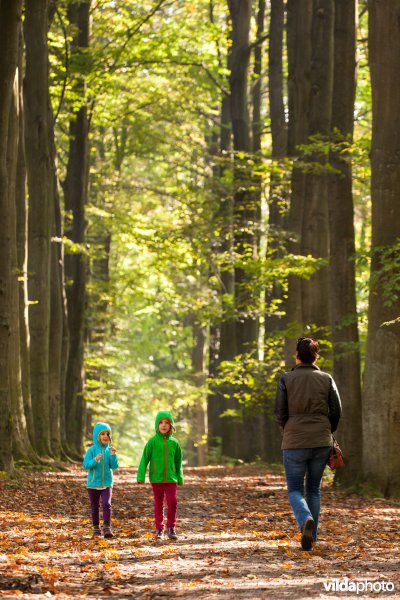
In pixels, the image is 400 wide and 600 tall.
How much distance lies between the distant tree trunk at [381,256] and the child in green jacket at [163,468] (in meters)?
5.65

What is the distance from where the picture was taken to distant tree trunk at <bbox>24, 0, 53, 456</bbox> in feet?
70.3

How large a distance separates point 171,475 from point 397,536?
7.96ft

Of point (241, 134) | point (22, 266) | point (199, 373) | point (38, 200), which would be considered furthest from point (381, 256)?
point (199, 373)

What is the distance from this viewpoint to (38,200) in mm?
21625

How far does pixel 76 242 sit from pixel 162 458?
19913mm

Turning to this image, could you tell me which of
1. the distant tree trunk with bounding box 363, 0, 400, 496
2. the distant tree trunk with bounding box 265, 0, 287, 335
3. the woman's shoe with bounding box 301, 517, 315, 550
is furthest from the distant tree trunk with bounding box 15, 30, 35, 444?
the woman's shoe with bounding box 301, 517, 315, 550

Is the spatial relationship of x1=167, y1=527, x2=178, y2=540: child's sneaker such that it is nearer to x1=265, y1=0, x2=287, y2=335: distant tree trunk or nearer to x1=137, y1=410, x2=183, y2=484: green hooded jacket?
x1=137, y1=410, x2=183, y2=484: green hooded jacket

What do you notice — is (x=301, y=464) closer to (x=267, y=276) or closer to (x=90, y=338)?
(x=267, y=276)

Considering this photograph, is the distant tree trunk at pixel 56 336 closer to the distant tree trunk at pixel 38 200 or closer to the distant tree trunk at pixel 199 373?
the distant tree trunk at pixel 38 200

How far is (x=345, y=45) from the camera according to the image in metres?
17.7

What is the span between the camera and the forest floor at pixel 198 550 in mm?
6617

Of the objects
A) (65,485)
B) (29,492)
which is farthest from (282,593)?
(65,485)

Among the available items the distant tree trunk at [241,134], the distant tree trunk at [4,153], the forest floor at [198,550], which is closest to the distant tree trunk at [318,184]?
the forest floor at [198,550]

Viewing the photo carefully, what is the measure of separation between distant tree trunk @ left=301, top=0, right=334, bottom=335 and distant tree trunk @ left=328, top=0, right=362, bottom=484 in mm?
1095
